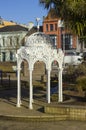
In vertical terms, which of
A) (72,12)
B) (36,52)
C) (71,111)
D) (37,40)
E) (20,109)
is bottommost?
(20,109)

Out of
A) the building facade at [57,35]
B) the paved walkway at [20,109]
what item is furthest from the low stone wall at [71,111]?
the building facade at [57,35]

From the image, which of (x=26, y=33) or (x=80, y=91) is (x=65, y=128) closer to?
(x=80, y=91)

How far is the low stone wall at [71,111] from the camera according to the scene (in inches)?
584

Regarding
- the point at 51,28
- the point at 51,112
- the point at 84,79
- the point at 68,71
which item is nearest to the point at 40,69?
the point at 68,71

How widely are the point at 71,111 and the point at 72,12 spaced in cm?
370

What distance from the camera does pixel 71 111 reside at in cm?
1505

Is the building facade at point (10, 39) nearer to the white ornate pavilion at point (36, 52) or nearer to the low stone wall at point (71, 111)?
the white ornate pavilion at point (36, 52)

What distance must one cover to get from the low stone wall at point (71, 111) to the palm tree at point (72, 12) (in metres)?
3.21

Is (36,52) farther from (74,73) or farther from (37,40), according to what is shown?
(74,73)

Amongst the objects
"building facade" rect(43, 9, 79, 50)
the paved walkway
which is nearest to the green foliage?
the paved walkway

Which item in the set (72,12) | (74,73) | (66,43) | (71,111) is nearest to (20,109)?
(71,111)

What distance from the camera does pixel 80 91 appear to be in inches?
911

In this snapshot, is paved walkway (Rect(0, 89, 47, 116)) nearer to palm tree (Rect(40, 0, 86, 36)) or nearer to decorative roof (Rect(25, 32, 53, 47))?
decorative roof (Rect(25, 32, 53, 47))

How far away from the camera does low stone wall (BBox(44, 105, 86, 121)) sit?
14844 mm
